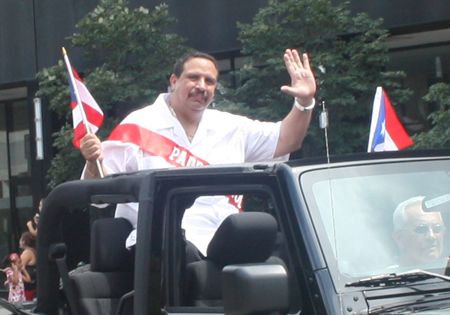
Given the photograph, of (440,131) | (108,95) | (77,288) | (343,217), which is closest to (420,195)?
(343,217)

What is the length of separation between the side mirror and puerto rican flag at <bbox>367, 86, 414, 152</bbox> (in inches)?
151

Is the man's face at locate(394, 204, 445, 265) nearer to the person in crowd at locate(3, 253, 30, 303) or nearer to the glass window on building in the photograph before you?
the person in crowd at locate(3, 253, 30, 303)

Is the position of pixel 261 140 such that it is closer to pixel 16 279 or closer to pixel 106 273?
pixel 106 273

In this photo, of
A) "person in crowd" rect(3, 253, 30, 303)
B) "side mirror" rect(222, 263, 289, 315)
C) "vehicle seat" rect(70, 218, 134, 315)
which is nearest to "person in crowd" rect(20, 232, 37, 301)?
"person in crowd" rect(3, 253, 30, 303)

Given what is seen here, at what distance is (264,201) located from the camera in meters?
3.04

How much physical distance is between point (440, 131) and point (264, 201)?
617 centimetres

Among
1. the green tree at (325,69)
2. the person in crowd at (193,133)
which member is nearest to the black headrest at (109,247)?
the person in crowd at (193,133)

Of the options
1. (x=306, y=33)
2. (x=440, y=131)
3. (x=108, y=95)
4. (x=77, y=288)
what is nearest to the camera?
(x=77, y=288)

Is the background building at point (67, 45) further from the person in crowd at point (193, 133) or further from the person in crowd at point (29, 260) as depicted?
the person in crowd at point (193, 133)

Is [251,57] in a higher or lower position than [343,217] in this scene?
higher

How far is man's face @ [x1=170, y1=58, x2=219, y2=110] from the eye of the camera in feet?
14.1

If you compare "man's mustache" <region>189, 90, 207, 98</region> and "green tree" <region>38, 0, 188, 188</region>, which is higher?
"green tree" <region>38, 0, 188, 188</region>

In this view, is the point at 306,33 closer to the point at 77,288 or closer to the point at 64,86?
the point at 64,86

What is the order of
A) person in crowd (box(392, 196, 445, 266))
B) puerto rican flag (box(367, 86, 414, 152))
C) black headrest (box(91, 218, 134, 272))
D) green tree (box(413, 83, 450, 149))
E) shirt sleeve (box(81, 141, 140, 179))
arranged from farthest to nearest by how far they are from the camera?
green tree (box(413, 83, 450, 149)) < puerto rican flag (box(367, 86, 414, 152)) < shirt sleeve (box(81, 141, 140, 179)) < black headrest (box(91, 218, 134, 272)) < person in crowd (box(392, 196, 445, 266))
